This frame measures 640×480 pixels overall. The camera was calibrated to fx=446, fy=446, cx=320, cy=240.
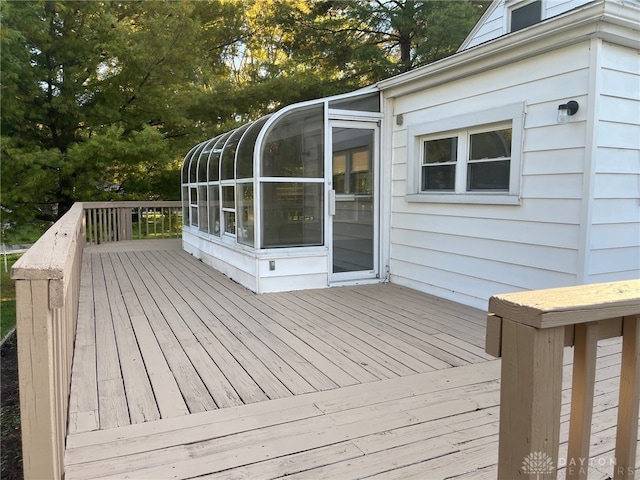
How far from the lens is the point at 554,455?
96 centimetres

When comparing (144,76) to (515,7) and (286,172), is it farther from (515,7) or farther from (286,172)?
(515,7)

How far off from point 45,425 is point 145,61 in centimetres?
963

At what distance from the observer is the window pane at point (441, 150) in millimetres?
4654

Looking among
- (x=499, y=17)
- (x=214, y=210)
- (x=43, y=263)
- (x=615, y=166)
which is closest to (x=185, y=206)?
(x=214, y=210)

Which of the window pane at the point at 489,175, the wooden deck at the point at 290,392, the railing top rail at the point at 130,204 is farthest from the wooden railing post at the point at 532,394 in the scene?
the railing top rail at the point at 130,204

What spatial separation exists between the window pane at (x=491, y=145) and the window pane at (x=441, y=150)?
0.72ft

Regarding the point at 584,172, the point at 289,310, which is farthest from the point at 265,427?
the point at 584,172

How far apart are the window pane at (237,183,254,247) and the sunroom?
0.5 inches

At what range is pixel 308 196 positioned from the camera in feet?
16.7

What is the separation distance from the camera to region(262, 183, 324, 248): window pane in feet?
16.3

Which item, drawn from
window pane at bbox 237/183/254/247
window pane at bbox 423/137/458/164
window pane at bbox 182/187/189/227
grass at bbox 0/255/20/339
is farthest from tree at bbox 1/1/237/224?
window pane at bbox 423/137/458/164

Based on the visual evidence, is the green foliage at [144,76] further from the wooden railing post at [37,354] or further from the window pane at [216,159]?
the wooden railing post at [37,354]

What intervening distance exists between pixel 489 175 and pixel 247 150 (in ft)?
8.85

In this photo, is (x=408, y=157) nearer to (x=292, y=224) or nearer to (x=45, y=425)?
(x=292, y=224)
